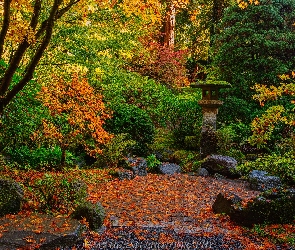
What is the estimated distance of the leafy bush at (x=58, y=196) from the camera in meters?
5.84

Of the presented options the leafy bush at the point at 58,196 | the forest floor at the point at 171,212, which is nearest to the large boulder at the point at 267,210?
the forest floor at the point at 171,212

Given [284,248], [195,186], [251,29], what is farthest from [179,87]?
[284,248]

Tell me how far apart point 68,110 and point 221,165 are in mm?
4662

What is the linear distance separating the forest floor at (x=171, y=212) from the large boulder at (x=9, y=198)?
0.19 m

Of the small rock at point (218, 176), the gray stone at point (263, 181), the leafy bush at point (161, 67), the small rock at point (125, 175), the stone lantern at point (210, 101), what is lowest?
the small rock at point (218, 176)

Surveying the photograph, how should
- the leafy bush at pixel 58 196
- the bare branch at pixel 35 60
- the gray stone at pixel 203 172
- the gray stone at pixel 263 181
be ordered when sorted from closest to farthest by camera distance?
the bare branch at pixel 35 60, the leafy bush at pixel 58 196, the gray stone at pixel 263 181, the gray stone at pixel 203 172

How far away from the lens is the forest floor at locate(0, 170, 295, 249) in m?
5.37

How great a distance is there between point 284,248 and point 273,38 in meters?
11.2

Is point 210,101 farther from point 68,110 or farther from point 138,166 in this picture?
point 68,110

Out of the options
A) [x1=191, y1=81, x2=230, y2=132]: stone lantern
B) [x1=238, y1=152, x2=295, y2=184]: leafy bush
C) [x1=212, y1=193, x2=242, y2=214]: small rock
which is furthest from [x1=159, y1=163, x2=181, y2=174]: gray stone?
[x1=212, y1=193, x2=242, y2=214]: small rock

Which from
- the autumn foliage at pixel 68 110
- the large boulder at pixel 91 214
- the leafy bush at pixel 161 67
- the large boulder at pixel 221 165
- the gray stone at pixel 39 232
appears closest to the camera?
the gray stone at pixel 39 232

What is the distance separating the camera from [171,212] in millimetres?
7129

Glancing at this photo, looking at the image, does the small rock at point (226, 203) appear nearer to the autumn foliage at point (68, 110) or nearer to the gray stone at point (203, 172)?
the autumn foliage at point (68, 110)

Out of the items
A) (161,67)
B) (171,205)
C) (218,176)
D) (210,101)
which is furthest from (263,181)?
(161,67)
